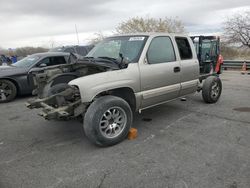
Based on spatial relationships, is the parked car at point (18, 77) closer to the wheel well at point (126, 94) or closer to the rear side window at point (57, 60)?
the rear side window at point (57, 60)

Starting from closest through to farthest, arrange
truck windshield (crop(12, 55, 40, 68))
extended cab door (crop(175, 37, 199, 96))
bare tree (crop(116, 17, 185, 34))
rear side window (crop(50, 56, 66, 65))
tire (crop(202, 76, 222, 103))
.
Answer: extended cab door (crop(175, 37, 199, 96)) → tire (crop(202, 76, 222, 103)) → truck windshield (crop(12, 55, 40, 68)) → rear side window (crop(50, 56, 66, 65)) → bare tree (crop(116, 17, 185, 34))

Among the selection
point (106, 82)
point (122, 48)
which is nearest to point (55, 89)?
point (106, 82)

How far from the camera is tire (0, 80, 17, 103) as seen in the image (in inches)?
277

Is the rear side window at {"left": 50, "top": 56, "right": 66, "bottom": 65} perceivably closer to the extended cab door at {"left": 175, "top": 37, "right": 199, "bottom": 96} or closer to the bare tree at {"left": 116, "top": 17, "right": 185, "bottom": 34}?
the extended cab door at {"left": 175, "top": 37, "right": 199, "bottom": 96}

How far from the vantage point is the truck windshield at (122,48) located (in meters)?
4.14

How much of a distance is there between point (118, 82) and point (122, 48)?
1027 mm

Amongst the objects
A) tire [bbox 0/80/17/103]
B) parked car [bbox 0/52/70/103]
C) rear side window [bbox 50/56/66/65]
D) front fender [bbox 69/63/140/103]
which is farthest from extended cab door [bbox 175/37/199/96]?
tire [bbox 0/80/17/103]

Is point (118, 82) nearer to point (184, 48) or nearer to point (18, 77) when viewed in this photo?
point (184, 48)

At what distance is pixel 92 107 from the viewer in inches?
135

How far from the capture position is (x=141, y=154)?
3.39 metres

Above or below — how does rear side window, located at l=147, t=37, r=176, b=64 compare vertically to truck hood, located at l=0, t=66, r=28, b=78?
above

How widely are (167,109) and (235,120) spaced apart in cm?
166

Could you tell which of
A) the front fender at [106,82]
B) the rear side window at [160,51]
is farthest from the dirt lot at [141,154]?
the rear side window at [160,51]

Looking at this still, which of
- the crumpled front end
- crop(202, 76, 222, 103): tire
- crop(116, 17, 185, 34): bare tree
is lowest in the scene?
crop(202, 76, 222, 103): tire
